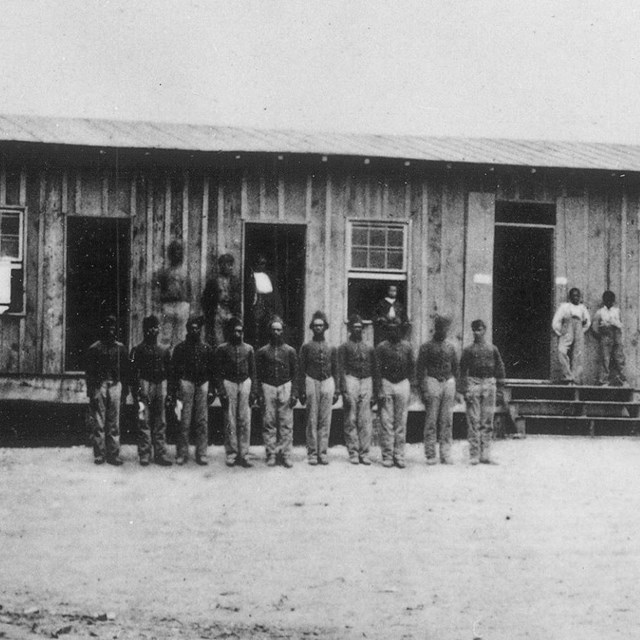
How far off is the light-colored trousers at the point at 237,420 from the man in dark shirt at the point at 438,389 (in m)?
2.11

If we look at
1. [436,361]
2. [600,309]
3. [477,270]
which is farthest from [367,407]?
[600,309]

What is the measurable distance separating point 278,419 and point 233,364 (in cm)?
81

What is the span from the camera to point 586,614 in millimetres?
7391

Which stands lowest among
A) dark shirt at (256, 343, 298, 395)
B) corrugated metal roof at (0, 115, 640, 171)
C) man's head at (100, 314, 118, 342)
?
dark shirt at (256, 343, 298, 395)

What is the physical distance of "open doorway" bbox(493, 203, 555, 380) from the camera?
15.3 meters

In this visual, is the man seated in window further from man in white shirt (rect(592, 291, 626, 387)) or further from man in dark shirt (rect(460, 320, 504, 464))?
man in white shirt (rect(592, 291, 626, 387))

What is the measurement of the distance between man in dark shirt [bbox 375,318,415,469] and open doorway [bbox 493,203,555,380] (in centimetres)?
339

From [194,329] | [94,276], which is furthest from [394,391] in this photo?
[94,276]

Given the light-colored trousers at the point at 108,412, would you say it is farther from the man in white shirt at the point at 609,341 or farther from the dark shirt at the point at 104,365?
the man in white shirt at the point at 609,341

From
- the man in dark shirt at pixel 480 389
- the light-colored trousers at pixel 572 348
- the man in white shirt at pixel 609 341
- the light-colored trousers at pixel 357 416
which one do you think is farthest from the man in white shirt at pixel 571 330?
the light-colored trousers at pixel 357 416

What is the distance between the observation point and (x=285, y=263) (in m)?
14.9

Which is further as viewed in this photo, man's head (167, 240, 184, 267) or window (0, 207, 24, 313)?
man's head (167, 240, 184, 267)

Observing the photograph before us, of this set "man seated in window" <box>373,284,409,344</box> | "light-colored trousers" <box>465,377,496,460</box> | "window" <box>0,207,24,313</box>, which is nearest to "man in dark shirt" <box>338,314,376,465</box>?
"light-colored trousers" <box>465,377,496,460</box>

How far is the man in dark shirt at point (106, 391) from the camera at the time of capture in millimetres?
11836
